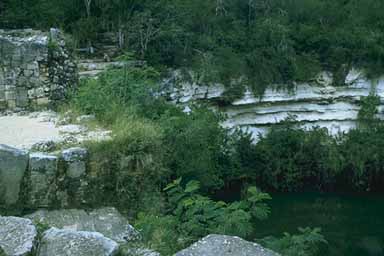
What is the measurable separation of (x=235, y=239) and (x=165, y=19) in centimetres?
1244

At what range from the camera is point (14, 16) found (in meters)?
13.9

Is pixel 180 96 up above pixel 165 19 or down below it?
below

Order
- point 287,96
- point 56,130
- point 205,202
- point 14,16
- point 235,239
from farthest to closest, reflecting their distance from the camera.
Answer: point 287,96 < point 14,16 < point 56,130 < point 205,202 < point 235,239

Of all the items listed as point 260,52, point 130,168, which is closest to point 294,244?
point 130,168

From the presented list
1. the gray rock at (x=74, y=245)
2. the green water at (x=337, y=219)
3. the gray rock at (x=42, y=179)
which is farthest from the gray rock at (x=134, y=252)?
the green water at (x=337, y=219)

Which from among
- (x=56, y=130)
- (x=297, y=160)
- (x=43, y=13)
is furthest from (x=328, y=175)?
(x=56, y=130)

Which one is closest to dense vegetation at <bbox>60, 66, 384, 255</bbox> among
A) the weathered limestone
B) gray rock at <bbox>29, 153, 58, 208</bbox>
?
the weathered limestone

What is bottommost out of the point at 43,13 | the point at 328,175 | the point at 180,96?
the point at 328,175

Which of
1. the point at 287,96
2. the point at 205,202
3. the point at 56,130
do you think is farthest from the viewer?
the point at 287,96

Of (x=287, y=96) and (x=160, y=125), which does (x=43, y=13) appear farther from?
(x=160, y=125)

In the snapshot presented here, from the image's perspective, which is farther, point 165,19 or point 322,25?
point 322,25

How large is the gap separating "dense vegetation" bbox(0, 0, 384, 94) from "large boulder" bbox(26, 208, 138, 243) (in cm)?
943

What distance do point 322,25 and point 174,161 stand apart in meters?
11.6

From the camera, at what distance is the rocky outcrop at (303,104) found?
49.1 ft
